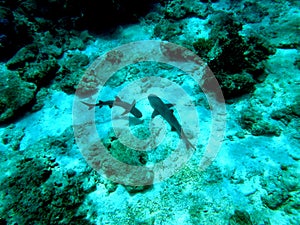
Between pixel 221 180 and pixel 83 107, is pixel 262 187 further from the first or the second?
pixel 83 107

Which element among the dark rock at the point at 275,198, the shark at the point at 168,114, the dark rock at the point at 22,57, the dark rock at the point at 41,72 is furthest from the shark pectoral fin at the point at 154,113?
the dark rock at the point at 22,57

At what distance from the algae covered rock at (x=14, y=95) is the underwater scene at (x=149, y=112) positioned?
3 centimetres

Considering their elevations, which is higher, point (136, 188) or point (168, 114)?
point (168, 114)

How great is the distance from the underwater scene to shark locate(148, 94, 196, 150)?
29mm

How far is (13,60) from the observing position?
6.05 meters

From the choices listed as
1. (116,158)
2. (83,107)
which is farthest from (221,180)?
(83,107)

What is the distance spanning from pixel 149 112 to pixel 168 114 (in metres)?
0.79

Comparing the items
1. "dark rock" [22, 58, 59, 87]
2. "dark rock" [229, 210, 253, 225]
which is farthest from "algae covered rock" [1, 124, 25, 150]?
"dark rock" [229, 210, 253, 225]

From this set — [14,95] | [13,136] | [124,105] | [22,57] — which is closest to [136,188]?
[124,105]

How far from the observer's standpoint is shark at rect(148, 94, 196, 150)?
432cm

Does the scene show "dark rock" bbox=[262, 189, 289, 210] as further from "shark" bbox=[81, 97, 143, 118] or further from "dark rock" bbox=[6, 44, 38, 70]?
"dark rock" bbox=[6, 44, 38, 70]

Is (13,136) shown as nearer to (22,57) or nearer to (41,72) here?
(41,72)

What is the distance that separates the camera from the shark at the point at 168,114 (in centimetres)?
432

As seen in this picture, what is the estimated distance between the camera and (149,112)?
5.23 m
